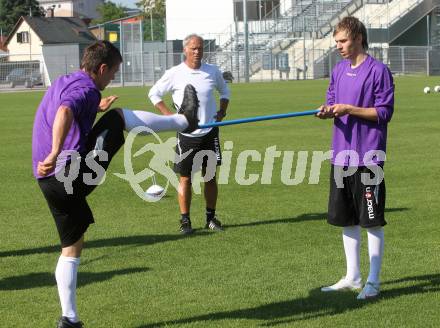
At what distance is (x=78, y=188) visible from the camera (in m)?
6.25

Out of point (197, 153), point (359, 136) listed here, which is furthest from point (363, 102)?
point (197, 153)

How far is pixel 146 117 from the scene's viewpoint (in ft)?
20.7

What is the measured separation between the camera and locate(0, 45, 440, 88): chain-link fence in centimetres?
6031

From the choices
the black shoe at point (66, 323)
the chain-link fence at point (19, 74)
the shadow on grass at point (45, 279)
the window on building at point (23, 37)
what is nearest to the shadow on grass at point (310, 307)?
the black shoe at point (66, 323)

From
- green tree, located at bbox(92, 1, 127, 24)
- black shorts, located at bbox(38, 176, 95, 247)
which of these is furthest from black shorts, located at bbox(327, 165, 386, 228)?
green tree, located at bbox(92, 1, 127, 24)

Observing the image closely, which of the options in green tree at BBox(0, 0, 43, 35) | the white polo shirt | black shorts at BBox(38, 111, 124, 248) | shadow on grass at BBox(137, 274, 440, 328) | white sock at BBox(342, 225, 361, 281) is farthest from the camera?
green tree at BBox(0, 0, 43, 35)

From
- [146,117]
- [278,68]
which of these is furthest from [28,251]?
[278,68]

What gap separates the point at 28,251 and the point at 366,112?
13.5ft

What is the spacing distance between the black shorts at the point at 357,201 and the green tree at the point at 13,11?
126m

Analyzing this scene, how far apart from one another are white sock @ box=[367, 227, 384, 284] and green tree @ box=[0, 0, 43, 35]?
Result: 12637 cm

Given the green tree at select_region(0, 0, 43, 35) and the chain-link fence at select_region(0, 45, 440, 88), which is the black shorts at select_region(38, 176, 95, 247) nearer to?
the chain-link fence at select_region(0, 45, 440, 88)

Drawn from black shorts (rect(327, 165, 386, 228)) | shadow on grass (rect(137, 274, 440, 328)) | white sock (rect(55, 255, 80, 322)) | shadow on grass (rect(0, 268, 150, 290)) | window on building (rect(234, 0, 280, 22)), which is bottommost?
shadow on grass (rect(137, 274, 440, 328))

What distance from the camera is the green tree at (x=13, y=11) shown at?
424 feet

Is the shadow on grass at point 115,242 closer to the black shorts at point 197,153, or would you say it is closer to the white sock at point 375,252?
the black shorts at point 197,153
